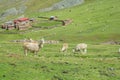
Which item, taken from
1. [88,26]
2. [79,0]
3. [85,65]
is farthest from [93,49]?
[79,0]

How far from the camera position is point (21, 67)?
29562 mm

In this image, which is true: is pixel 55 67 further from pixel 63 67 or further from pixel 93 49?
pixel 93 49

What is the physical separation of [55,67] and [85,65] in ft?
9.36

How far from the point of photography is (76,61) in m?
33.3

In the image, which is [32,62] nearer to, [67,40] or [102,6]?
[67,40]

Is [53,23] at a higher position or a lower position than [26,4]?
lower

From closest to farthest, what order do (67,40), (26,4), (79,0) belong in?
(67,40) → (79,0) → (26,4)

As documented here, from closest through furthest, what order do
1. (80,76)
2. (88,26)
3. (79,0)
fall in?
(80,76) → (88,26) → (79,0)

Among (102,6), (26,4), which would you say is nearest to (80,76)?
(102,6)

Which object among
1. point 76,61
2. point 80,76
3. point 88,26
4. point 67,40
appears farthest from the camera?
point 88,26

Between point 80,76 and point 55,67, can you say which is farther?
point 55,67

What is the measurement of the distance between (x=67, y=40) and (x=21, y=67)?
4951 centimetres

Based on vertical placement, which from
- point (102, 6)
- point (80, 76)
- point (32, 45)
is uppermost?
point (102, 6)

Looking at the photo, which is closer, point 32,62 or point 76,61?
point 32,62
